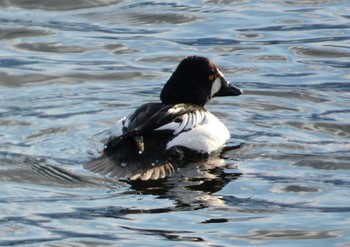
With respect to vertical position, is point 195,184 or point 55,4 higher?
point 55,4

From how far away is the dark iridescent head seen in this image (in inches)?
439

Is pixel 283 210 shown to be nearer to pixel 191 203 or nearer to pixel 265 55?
pixel 191 203

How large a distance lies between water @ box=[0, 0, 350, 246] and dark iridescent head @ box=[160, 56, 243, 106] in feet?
1.09

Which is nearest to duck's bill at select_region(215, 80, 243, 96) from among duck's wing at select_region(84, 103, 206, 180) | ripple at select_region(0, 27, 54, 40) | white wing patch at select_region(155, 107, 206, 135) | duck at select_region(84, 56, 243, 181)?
duck at select_region(84, 56, 243, 181)

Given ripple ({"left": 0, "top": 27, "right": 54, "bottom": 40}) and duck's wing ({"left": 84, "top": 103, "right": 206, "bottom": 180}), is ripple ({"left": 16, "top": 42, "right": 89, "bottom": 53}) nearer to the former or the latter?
ripple ({"left": 0, "top": 27, "right": 54, "bottom": 40})

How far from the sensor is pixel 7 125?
445 inches

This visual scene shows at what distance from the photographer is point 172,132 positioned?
10266 mm

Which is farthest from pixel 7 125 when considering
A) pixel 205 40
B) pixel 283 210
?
pixel 205 40

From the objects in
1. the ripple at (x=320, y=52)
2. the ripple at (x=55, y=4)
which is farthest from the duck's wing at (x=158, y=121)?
the ripple at (x=55, y=4)

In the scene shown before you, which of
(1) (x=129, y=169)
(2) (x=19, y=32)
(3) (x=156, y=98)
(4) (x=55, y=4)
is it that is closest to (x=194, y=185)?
(1) (x=129, y=169)

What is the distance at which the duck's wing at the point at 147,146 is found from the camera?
31.7 feet

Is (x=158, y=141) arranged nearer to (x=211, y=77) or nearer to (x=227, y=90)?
(x=211, y=77)

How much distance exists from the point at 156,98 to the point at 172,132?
2439 mm

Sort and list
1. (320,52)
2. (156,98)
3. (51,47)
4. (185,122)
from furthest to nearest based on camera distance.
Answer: (51,47)
(320,52)
(156,98)
(185,122)
